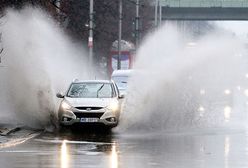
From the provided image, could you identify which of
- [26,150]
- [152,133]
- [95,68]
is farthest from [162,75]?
[95,68]

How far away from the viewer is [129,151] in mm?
19516

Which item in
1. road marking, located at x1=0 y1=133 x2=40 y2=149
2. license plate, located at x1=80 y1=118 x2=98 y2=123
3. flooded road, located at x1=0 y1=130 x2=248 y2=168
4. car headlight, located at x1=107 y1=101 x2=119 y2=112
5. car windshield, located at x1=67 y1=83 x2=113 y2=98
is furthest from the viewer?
car windshield, located at x1=67 y1=83 x2=113 y2=98

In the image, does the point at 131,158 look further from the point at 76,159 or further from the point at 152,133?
the point at 152,133

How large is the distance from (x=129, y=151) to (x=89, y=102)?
6.42 m

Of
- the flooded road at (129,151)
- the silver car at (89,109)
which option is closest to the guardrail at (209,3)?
the silver car at (89,109)

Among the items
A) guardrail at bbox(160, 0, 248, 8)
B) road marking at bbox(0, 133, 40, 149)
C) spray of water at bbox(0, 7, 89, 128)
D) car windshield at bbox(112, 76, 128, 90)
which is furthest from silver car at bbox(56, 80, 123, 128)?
guardrail at bbox(160, 0, 248, 8)

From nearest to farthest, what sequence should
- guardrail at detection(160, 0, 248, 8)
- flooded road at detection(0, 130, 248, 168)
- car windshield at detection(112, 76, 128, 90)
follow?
flooded road at detection(0, 130, 248, 168) < car windshield at detection(112, 76, 128, 90) < guardrail at detection(160, 0, 248, 8)

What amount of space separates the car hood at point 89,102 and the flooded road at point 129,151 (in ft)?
2.78

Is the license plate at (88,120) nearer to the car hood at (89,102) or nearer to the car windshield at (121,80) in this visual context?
the car hood at (89,102)

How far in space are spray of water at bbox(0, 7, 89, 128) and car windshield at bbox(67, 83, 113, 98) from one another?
995 mm

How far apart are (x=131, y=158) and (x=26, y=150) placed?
2693 mm

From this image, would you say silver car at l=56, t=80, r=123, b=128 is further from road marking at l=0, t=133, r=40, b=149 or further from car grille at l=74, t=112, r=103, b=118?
road marking at l=0, t=133, r=40, b=149

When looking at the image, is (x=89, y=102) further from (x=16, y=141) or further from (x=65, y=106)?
(x=16, y=141)

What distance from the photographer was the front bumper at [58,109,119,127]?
2539cm
